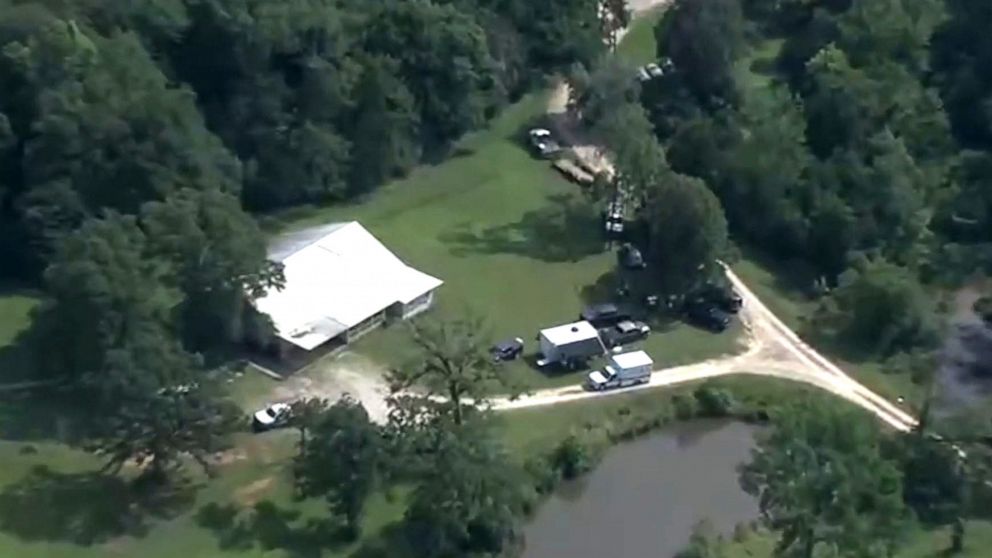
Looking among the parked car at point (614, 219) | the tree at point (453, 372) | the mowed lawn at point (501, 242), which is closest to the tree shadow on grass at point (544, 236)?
the mowed lawn at point (501, 242)

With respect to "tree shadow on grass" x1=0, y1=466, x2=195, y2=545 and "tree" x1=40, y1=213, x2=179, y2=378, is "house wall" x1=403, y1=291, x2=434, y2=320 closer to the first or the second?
"tree" x1=40, y1=213, x2=179, y2=378

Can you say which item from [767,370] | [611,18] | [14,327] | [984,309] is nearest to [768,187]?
[984,309]

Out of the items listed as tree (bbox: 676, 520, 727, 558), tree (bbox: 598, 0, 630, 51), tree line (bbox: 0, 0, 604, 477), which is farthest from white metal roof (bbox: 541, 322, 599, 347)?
tree (bbox: 598, 0, 630, 51)

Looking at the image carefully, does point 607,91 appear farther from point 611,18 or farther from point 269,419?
point 269,419

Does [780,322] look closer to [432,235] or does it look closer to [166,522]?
[432,235]

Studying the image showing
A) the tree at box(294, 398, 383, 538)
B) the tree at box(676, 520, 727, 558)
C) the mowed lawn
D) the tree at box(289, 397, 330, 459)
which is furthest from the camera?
the mowed lawn

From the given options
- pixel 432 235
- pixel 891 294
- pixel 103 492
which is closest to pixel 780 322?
pixel 891 294
